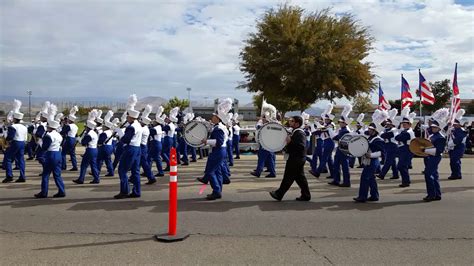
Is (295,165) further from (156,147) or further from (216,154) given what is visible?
(156,147)

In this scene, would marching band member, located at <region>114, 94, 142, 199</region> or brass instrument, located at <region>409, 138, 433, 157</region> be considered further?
brass instrument, located at <region>409, 138, 433, 157</region>

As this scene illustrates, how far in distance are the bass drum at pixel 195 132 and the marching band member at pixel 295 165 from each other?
1941mm

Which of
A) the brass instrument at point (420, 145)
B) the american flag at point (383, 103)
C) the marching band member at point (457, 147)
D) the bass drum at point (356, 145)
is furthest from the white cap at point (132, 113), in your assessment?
the american flag at point (383, 103)

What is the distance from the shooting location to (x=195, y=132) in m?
9.44

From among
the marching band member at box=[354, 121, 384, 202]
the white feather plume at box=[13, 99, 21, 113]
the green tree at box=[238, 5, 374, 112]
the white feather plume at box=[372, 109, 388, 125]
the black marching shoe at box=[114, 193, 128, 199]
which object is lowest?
the black marching shoe at box=[114, 193, 128, 199]

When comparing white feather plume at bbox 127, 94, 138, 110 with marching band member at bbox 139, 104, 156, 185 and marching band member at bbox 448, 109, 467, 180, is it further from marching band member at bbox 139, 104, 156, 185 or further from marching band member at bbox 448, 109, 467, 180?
marching band member at bbox 448, 109, 467, 180

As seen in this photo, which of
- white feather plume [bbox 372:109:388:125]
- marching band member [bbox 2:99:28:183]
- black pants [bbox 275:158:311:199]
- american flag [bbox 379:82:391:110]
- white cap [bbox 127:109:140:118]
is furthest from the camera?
american flag [bbox 379:82:391:110]

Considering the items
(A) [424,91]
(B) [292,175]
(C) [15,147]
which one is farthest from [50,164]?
(A) [424,91]

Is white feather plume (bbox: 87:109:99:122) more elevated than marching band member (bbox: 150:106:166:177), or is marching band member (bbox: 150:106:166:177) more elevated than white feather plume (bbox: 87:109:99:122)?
white feather plume (bbox: 87:109:99:122)

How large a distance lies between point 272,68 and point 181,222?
14167 millimetres

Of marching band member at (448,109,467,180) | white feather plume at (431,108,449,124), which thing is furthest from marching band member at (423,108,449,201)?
marching band member at (448,109,467,180)

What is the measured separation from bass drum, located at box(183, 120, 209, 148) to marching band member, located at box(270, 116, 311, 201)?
1941 millimetres

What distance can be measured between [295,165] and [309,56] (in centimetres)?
1160

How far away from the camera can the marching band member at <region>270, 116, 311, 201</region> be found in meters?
8.45
